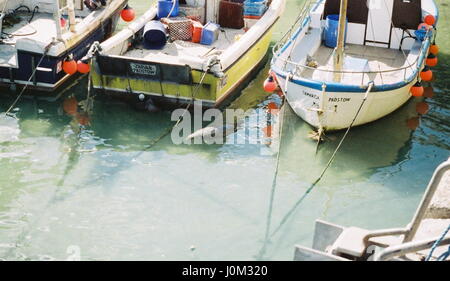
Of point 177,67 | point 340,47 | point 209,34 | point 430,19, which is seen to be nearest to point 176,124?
point 177,67

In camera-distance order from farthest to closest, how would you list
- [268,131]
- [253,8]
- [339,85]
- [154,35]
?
[253,8]
[154,35]
[268,131]
[339,85]

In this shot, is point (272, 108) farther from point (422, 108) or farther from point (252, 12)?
point (422, 108)

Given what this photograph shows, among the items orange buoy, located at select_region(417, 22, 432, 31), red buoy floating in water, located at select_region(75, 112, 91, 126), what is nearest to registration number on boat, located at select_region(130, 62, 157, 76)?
red buoy floating in water, located at select_region(75, 112, 91, 126)

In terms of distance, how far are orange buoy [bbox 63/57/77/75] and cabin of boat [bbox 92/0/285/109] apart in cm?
46

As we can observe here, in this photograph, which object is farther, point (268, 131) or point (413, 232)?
point (268, 131)

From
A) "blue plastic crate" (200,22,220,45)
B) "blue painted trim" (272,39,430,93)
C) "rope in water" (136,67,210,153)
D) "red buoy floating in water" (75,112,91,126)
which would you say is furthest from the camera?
"blue plastic crate" (200,22,220,45)

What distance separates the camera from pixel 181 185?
33.2 ft

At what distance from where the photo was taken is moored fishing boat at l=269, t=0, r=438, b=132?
37.0ft

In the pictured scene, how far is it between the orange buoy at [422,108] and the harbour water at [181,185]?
0.46 feet

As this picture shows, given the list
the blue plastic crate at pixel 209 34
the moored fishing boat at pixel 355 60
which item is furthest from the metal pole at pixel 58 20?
the moored fishing boat at pixel 355 60

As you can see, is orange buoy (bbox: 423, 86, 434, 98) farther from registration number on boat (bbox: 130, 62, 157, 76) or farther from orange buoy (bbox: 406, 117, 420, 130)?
registration number on boat (bbox: 130, 62, 157, 76)

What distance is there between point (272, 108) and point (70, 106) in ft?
13.0
